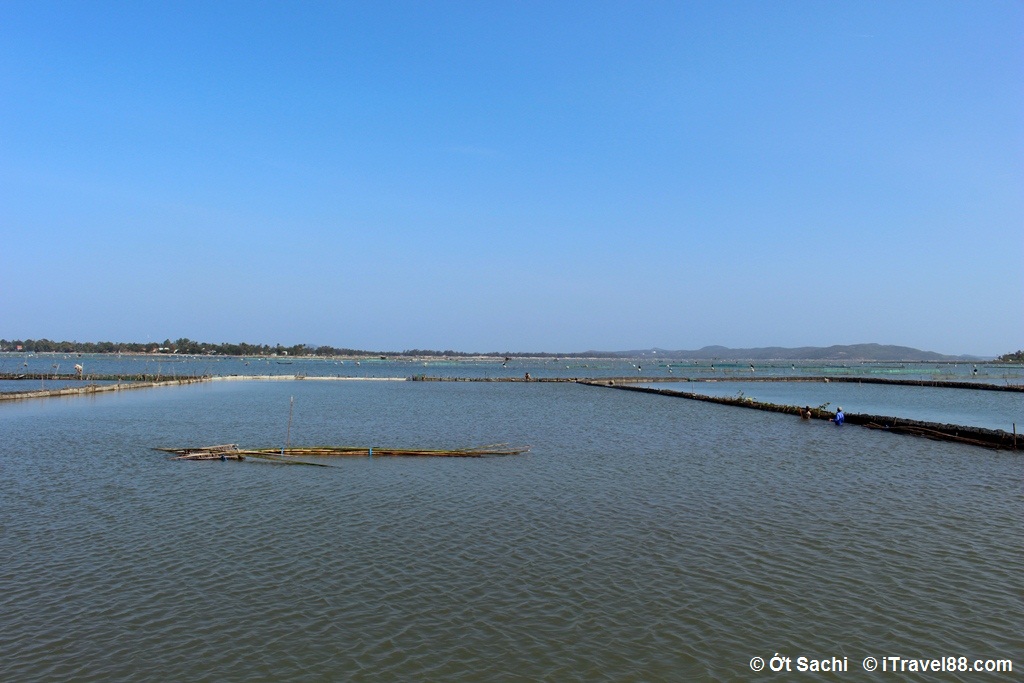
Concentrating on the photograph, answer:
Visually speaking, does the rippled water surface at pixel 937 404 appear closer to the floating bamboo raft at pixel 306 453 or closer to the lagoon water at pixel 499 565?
the lagoon water at pixel 499 565

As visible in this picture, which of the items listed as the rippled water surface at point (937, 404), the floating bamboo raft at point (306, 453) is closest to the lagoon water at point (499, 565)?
the floating bamboo raft at point (306, 453)

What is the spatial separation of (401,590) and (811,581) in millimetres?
6096

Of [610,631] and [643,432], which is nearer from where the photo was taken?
[610,631]

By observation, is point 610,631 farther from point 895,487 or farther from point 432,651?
point 895,487

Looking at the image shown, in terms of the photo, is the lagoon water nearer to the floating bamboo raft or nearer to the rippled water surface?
the floating bamboo raft

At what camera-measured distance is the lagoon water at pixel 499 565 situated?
7.59 m

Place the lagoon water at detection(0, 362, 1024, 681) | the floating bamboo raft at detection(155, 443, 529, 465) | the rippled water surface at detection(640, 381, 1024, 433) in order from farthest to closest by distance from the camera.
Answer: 1. the rippled water surface at detection(640, 381, 1024, 433)
2. the floating bamboo raft at detection(155, 443, 529, 465)
3. the lagoon water at detection(0, 362, 1024, 681)

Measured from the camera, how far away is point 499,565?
34.3 ft

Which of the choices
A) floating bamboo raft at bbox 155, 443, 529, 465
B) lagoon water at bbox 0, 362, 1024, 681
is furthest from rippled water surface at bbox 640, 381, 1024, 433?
floating bamboo raft at bbox 155, 443, 529, 465

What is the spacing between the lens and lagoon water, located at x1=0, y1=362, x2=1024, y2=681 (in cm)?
759

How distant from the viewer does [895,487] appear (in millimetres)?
16656

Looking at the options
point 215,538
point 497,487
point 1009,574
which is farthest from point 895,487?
point 215,538

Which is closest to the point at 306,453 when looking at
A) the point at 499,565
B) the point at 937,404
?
the point at 499,565

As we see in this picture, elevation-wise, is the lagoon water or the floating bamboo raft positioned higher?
the floating bamboo raft
